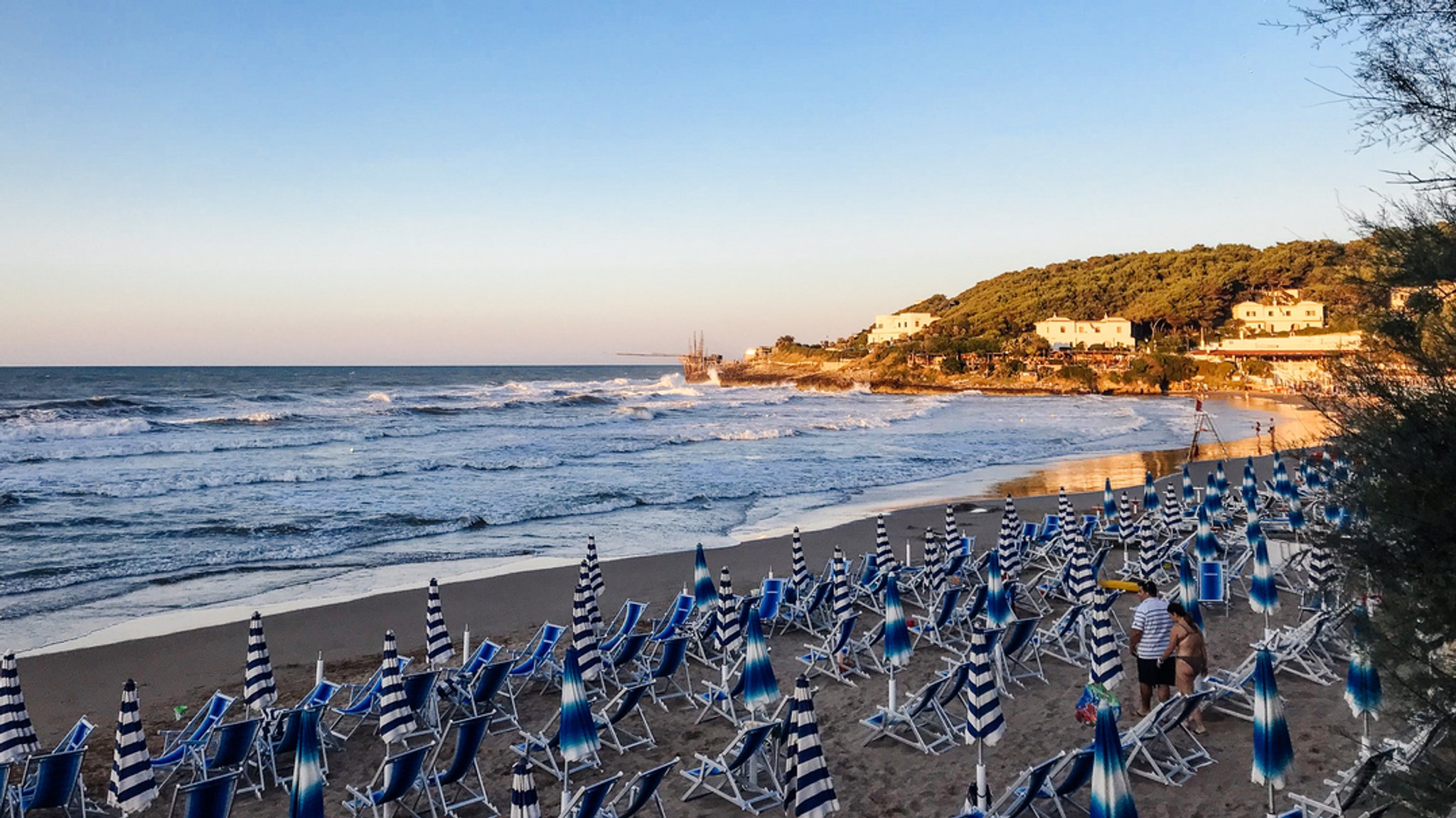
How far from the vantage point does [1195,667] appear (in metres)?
7.16

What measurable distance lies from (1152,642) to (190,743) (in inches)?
287

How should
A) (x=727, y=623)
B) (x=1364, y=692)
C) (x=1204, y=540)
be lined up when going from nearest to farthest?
(x=1364, y=692), (x=727, y=623), (x=1204, y=540)

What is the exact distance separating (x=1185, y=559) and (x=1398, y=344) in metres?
4.89

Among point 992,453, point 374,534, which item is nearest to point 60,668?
point 374,534

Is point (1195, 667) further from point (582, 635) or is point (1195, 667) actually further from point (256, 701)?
point (256, 701)

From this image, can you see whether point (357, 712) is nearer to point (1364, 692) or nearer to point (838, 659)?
point (838, 659)

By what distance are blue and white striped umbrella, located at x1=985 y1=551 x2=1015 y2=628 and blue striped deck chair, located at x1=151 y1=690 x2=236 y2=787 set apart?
6.80 metres

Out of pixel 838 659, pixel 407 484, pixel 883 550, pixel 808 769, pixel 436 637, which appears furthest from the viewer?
pixel 407 484

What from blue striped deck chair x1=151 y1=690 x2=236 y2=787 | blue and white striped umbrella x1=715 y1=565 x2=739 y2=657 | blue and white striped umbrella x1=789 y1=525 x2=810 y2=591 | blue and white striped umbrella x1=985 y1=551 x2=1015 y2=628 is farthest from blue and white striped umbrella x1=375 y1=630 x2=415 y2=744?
→ blue and white striped umbrella x1=985 y1=551 x2=1015 y2=628

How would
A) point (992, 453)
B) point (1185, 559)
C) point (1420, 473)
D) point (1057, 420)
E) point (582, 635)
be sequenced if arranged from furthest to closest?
point (1057, 420) → point (992, 453) → point (1185, 559) → point (582, 635) → point (1420, 473)

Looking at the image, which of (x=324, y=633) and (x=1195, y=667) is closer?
(x=1195, y=667)

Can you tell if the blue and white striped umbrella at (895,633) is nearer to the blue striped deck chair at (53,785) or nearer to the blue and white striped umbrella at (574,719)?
the blue and white striped umbrella at (574,719)

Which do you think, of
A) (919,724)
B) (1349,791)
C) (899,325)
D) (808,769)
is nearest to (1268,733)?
(1349,791)

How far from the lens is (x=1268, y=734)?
4949 millimetres
